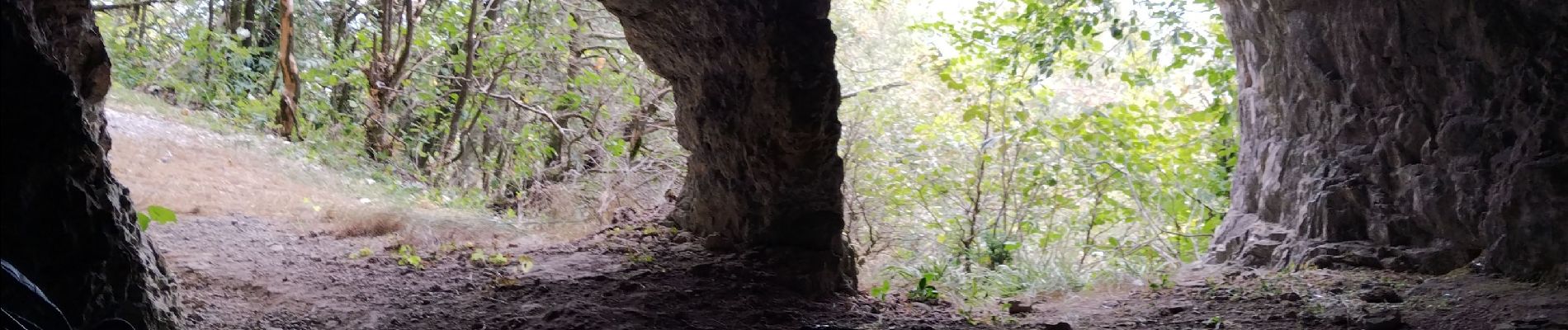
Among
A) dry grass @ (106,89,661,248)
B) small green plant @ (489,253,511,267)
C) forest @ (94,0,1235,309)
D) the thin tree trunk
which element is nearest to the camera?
small green plant @ (489,253,511,267)

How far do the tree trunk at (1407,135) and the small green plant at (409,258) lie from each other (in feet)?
12.6

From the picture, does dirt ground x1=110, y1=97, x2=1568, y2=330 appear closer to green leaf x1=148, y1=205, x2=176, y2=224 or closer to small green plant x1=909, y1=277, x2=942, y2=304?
small green plant x1=909, y1=277, x2=942, y2=304

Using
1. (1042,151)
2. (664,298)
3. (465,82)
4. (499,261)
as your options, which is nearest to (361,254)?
(499,261)

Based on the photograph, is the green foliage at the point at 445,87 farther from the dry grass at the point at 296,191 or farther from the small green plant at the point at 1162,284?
the small green plant at the point at 1162,284

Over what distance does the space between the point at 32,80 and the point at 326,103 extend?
26.6 ft

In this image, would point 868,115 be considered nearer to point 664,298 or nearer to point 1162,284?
point 1162,284

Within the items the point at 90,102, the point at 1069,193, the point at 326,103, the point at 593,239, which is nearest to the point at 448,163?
the point at 326,103

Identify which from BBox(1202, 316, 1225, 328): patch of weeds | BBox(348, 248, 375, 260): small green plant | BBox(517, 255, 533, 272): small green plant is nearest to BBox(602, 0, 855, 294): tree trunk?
BBox(517, 255, 533, 272): small green plant

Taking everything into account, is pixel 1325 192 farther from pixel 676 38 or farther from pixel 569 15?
pixel 569 15

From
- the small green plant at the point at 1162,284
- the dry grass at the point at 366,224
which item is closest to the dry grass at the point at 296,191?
the dry grass at the point at 366,224

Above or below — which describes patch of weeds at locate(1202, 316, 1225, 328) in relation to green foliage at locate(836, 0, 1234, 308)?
below

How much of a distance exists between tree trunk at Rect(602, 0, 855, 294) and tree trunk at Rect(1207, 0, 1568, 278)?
84.9 inches

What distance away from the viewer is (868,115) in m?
7.67

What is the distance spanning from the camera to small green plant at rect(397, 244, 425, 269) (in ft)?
12.9
